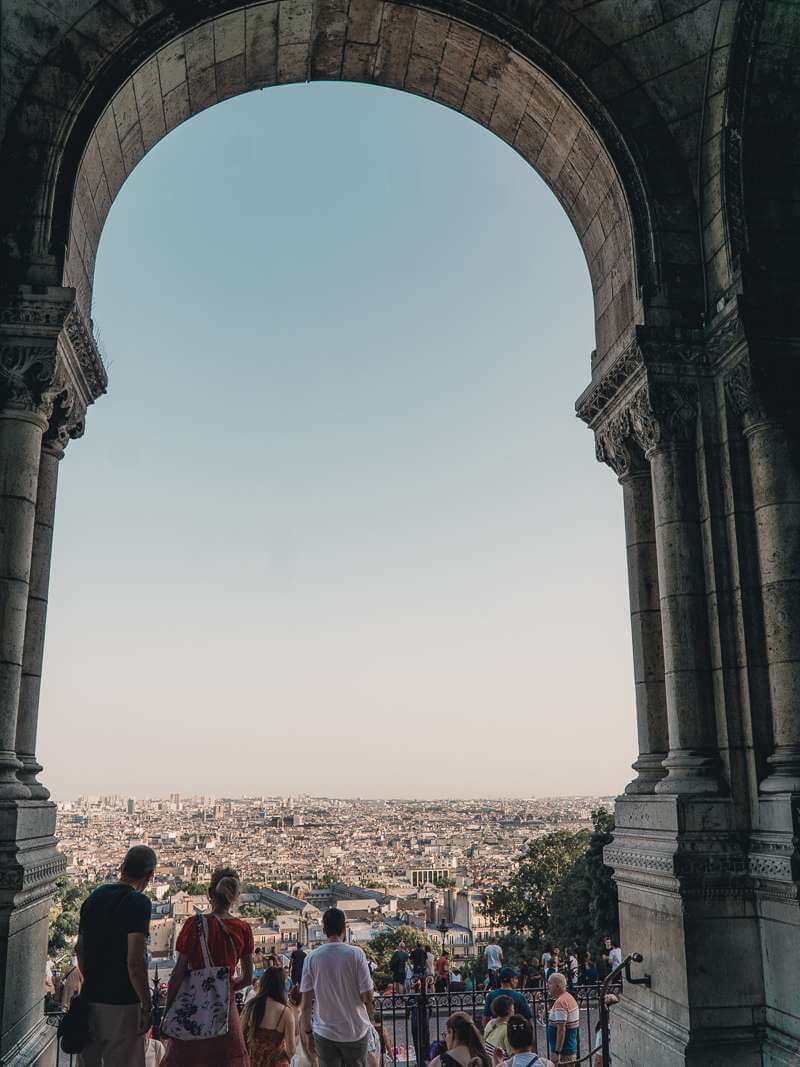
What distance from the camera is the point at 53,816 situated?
7859 millimetres

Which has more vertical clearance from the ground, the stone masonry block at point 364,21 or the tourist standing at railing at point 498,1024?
the stone masonry block at point 364,21

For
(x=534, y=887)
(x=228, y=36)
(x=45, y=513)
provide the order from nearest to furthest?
(x=45, y=513), (x=228, y=36), (x=534, y=887)

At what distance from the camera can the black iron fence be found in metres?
9.02

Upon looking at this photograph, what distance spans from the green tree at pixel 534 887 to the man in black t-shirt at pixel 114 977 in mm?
41408

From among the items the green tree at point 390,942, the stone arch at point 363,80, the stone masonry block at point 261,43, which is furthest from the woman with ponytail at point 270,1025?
the green tree at point 390,942

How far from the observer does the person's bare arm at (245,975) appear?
18.2 ft

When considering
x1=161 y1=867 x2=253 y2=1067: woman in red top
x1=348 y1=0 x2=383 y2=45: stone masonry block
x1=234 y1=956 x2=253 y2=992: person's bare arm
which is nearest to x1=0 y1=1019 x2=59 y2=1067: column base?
x1=161 y1=867 x2=253 y2=1067: woman in red top

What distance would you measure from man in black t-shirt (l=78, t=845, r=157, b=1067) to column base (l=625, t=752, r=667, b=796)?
201 inches

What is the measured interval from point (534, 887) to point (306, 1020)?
43967 mm

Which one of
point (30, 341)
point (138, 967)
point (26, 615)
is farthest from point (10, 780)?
point (30, 341)

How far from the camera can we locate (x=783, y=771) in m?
7.60

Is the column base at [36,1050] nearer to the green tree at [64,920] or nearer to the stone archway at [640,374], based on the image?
the stone archway at [640,374]

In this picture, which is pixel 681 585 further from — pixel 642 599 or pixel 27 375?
pixel 27 375

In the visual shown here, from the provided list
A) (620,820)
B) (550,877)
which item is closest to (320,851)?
(550,877)
